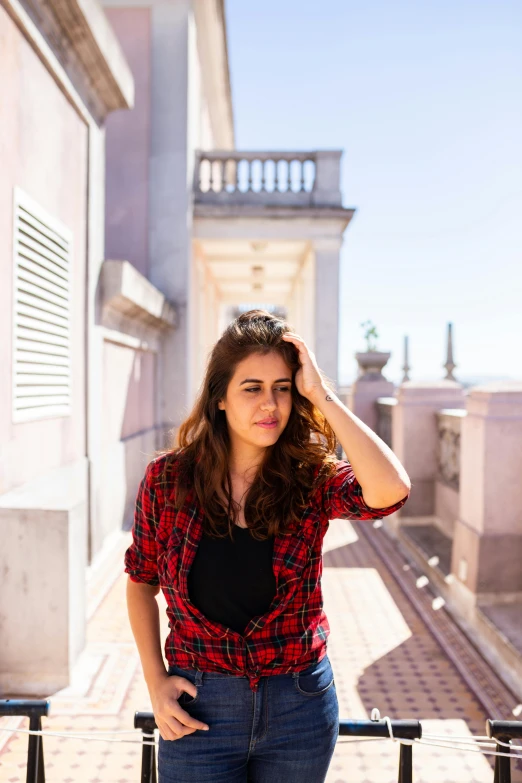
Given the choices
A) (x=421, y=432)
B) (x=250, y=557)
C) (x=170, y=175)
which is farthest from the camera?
(x=170, y=175)

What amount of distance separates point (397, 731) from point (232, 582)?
2.02 ft

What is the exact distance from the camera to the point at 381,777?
3.18 metres

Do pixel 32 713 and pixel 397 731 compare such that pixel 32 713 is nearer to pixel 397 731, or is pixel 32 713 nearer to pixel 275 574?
pixel 275 574

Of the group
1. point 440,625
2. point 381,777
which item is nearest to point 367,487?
point 381,777

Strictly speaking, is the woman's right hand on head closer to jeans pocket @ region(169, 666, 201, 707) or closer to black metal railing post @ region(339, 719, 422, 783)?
jeans pocket @ region(169, 666, 201, 707)

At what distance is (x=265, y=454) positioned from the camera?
1785mm

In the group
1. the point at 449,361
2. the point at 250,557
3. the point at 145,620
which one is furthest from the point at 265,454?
the point at 449,361

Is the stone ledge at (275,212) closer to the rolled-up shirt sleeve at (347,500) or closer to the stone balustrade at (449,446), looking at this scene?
the stone balustrade at (449,446)

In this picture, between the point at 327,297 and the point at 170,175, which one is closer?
the point at 170,175

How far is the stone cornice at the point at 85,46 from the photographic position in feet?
15.3

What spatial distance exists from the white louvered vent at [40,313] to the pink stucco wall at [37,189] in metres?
0.12

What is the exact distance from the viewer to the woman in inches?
57.8

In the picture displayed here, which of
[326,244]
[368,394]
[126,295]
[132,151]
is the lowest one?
[368,394]

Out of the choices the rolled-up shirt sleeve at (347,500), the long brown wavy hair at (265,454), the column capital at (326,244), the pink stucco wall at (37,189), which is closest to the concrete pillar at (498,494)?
the pink stucco wall at (37,189)
